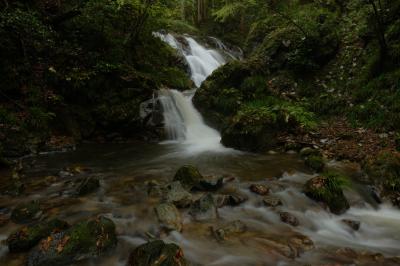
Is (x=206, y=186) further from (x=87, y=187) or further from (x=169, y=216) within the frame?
(x=87, y=187)

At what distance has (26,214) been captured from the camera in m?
4.63

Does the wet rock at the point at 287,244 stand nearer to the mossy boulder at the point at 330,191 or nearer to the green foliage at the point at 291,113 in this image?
the mossy boulder at the point at 330,191

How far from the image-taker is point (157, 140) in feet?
35.1

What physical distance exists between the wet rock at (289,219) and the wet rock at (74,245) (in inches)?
93.7

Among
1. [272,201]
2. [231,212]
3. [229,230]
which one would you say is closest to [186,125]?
[272,201]

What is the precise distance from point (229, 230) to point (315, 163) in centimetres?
331

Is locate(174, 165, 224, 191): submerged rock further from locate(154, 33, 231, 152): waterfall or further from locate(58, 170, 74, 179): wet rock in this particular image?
locate(154, 33, 231, 152): waterfall

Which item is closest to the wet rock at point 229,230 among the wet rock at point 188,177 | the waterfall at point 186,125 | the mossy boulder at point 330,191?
the wet rock at point 188,177

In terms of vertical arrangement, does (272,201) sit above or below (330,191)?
below

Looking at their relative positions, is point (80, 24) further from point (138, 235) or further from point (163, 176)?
point (138, 235)

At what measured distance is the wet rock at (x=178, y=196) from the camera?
499cm

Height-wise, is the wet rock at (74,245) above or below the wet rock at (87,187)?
below

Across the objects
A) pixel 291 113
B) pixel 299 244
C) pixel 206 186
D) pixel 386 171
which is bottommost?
pixel 299 244

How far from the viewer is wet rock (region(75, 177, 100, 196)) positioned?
560 cm
